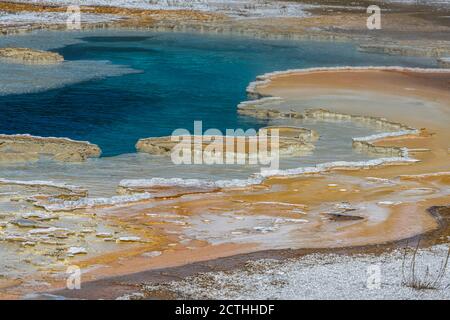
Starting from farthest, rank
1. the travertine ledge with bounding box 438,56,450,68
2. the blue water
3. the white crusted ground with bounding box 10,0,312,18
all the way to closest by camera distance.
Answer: the white crusted ground with bounding box 10,0,312,18 < the travertine ledge with bounding box 438,56,450,68 < the blue water

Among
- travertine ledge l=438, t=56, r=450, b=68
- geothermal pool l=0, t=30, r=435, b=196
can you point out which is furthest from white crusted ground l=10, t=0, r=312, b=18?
travertine ledge l=438, t=56, r=450, b=68

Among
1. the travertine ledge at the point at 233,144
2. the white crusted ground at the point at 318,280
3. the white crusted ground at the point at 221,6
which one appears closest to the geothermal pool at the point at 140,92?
the travertine ledge at the point at 233,144

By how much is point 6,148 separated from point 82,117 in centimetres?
302

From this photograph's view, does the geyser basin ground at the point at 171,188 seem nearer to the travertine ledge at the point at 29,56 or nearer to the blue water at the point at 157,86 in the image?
the blue water at the point at 157,86

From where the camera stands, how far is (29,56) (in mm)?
20062

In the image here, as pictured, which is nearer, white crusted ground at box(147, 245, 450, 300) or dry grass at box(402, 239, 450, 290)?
white crusted ground at box(147, 245, 450, 300)

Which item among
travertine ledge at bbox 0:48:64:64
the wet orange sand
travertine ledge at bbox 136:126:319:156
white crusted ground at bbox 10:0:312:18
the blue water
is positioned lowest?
the wet orange sand

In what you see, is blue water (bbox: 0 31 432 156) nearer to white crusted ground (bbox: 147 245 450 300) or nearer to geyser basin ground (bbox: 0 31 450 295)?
geyser basin ground (bbox: 0 31 450 295)

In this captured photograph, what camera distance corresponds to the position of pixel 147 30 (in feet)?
86.5

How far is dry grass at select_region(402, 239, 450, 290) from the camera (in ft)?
22.5

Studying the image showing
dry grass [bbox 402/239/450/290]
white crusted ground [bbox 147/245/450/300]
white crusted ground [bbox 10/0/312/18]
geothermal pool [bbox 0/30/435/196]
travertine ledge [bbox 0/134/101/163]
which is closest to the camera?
white crusted ground [bbox 147/245/450/300]

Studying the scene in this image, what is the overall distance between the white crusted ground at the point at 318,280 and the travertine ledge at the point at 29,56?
1328cm

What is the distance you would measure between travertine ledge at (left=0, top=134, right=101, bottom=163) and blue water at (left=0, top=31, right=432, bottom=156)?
0.46 metres

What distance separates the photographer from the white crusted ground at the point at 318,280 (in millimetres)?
6695
